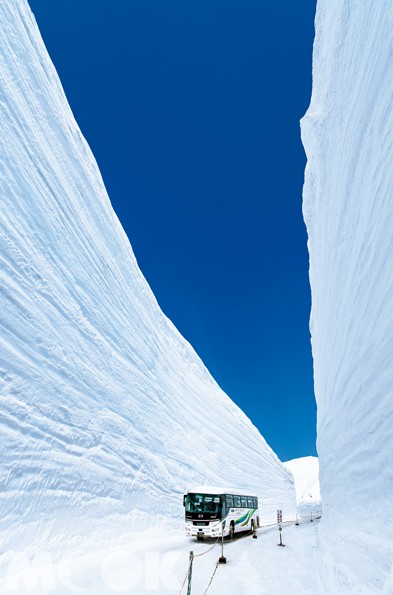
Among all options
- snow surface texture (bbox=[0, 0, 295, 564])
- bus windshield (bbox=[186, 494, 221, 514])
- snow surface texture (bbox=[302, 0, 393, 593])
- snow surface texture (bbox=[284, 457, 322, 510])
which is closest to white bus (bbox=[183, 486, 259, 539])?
bus windshield (bbox=[186, 494, 221, 514])

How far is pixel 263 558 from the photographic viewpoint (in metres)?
8.66

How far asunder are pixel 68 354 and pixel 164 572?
5.96 m

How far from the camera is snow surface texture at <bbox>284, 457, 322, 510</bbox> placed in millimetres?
44134

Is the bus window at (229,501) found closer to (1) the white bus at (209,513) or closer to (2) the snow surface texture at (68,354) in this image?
(1) the white bus at (209,513)

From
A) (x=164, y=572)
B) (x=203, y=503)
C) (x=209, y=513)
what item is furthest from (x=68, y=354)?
(x=209, y=513)

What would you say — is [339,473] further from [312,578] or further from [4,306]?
[4,306]

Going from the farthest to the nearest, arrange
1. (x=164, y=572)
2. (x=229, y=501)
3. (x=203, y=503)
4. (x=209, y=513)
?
(x=229, y=501) → (x=203, y=503) → (x=209, y=513) → (x=164, y=572)

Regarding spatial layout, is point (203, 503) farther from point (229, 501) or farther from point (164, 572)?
point (164, 572)

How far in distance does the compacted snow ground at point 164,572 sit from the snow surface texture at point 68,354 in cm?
65

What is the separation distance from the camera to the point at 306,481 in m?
52.9

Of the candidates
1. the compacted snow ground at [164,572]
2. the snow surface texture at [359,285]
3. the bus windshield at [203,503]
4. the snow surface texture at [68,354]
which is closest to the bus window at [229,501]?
the bus windshield at [203,503]

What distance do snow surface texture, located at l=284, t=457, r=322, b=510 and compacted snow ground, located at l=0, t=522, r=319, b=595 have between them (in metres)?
33.9

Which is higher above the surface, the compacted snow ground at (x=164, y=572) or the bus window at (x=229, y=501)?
the bus window at (x=229, y=501)

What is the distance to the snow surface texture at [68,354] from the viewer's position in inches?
320
